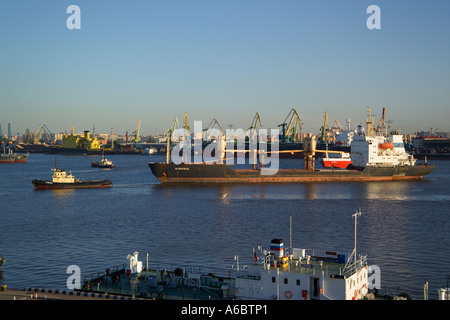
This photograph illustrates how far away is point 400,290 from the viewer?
2497cm

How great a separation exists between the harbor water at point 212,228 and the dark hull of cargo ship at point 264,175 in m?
6.29

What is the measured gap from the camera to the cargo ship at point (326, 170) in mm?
80375

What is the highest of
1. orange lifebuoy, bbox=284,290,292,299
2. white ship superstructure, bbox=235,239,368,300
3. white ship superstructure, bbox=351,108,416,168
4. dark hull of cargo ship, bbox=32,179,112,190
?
white ship superstructure, bbox=351,108,416,168

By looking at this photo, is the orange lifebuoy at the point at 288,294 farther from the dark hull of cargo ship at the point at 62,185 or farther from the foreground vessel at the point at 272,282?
the dark hull of cargo ship at the point at 62,185

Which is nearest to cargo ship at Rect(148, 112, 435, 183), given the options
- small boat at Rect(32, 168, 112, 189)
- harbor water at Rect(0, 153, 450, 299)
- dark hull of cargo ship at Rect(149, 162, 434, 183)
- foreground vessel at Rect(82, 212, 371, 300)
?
dark hull of cargo ship at Rect(149, 162, 434, 183)

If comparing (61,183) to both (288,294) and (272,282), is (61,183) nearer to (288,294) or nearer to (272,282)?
(272,282)

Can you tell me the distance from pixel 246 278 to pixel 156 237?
20.5 meters

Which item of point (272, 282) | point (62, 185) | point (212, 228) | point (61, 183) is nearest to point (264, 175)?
point (62, 185)

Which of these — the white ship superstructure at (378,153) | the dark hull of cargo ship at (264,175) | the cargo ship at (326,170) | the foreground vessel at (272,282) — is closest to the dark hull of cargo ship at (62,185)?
the cargo ship at (326,170)

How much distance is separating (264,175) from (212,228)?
42.6 meters

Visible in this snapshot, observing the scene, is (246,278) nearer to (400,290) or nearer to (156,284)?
(156,284)

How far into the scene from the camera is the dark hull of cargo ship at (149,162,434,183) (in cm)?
8019

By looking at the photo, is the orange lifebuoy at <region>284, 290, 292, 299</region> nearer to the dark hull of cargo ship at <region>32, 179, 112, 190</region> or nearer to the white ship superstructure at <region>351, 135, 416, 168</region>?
the dark hull of cargo ship at <region>32, 179, 112, 190</region>

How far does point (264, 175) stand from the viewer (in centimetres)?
8406
